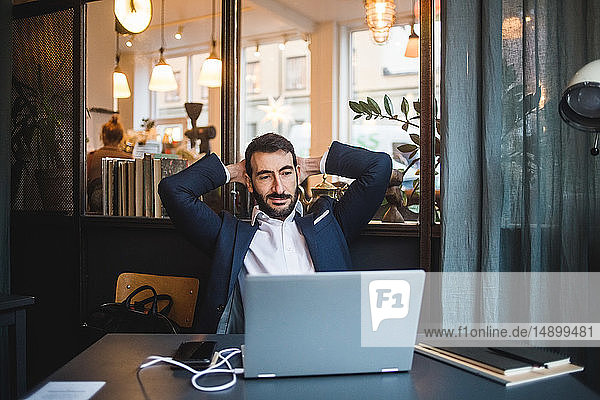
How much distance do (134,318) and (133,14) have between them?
1562 millimetres

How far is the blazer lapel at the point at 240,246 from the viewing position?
2.37 meters

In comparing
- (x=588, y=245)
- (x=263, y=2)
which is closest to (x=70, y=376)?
(x=588, y=245)

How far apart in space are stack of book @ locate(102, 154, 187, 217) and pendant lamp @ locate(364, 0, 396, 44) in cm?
118

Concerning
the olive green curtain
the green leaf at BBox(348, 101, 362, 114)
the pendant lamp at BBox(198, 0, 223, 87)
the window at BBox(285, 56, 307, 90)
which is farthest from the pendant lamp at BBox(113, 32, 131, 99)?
the olive green curtain

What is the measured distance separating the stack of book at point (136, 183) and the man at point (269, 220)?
64 centimetres

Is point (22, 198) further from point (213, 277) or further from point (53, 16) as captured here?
point (213, 277)

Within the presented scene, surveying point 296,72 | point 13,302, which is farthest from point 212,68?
point 13,302

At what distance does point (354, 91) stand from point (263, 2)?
0.66 m

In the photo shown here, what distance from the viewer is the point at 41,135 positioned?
11.9ft

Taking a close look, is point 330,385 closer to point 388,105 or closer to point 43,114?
point 388,105

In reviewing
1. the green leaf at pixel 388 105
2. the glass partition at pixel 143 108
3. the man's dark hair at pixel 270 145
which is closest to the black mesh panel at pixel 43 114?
the glass partition at pixel 143 108

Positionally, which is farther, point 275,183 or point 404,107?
point 404,107

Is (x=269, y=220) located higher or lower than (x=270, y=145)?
lower

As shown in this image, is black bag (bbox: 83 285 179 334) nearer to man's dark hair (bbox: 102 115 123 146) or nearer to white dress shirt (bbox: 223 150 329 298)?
white dress shirt (bbox: 223 150 329 298)
